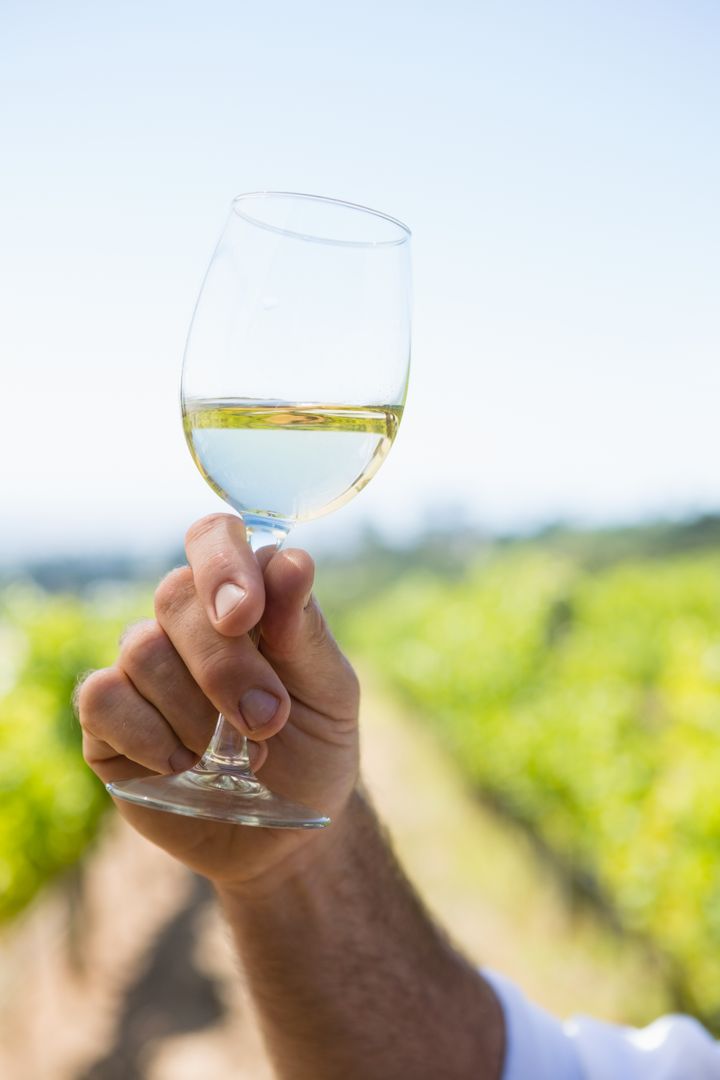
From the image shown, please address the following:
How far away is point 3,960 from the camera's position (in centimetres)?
609

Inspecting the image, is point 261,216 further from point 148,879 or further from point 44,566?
point 44,566

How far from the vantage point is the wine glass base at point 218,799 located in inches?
47.8

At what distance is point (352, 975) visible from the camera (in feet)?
6.04

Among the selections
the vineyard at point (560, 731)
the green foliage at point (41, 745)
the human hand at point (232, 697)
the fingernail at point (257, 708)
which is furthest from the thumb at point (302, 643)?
the green foliage at point (41, 745)

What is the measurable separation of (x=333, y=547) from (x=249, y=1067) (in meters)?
28.2

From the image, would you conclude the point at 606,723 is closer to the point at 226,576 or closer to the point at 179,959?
the point at 179,959

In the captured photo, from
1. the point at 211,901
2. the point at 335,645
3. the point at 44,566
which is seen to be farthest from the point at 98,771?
the point at 44,566

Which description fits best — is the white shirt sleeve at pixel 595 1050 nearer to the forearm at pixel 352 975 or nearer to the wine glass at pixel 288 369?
the forearm at pixel 352 975

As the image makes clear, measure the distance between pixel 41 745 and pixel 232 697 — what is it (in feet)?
18.0

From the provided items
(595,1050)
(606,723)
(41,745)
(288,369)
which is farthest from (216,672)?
(606,723)

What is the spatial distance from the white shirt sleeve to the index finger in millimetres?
1213

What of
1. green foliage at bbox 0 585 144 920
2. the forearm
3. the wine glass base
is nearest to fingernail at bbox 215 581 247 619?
the wine glass base

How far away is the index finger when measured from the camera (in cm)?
118

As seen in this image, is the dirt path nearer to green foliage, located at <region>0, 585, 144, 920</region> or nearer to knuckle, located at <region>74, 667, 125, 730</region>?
green foliage, located at <region>0, 585, 144, 920</region>
